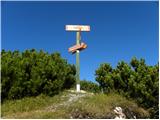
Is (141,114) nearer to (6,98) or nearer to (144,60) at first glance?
(144,60)

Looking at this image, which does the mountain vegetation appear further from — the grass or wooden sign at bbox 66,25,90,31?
wooden sign at bbox 66,25,90,31

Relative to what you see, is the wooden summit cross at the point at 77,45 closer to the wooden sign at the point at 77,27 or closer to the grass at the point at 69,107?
the wooden sign at the point at 77,27

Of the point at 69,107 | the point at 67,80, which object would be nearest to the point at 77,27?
the point at 67,80

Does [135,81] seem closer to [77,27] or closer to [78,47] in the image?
[78,47]

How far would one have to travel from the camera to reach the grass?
6.00m

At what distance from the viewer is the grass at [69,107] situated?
600cm

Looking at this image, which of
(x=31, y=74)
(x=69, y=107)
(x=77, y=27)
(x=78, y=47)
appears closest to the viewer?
(x=69, y=107)

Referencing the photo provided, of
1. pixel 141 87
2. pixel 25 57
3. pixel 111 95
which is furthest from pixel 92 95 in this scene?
pixel 25 57

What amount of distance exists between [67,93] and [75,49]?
754 mm

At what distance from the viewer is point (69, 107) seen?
20.5 feet

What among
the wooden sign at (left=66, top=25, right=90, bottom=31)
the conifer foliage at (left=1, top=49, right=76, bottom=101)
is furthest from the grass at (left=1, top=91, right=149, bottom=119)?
the wooden sign at (left=66, top=25, right=90, bottom=31)

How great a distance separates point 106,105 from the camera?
21.1 feet

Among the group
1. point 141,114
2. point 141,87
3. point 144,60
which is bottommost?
point 141,114

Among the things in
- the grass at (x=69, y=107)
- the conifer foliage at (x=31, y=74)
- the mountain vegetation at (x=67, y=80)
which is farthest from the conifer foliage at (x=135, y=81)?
the conifer foliage at (x=31, y=74)
